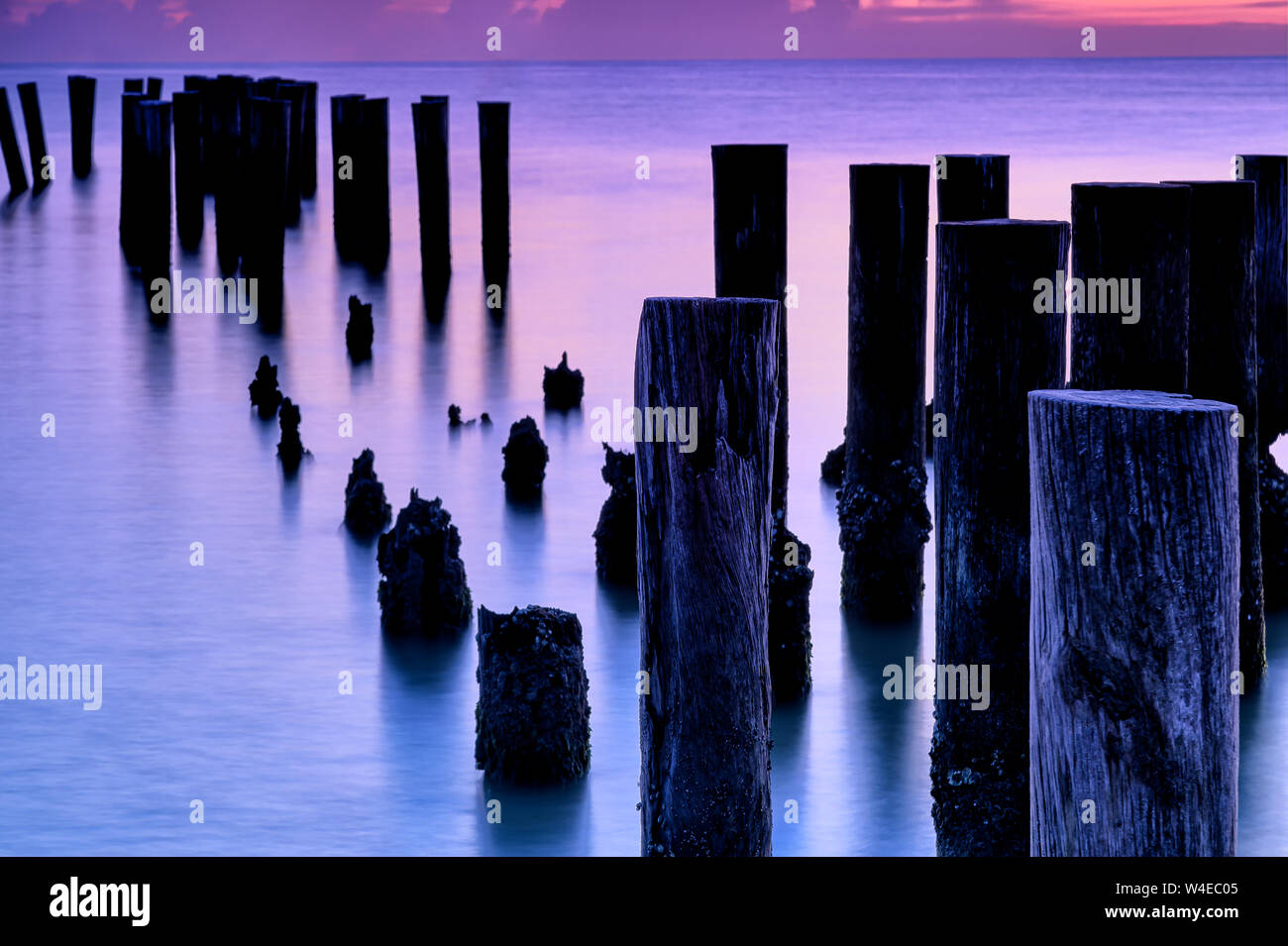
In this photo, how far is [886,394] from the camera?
734 centimetres

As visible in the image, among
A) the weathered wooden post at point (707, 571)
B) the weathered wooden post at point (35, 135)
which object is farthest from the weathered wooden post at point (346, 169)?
the weathered wooden post at point (707, 571)

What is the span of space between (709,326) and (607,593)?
178 inches

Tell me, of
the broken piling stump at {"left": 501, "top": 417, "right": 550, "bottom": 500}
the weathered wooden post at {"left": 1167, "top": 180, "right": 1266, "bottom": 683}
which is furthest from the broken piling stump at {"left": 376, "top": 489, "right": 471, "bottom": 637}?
the weathered wooden post at {"left": 1167, "top": 180, "right": 1266, "bottom": 683}

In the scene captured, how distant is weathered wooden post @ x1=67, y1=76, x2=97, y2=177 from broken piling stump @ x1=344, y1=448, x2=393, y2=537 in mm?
19325

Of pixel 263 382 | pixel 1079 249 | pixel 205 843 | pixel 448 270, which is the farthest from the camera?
pixel 448 270

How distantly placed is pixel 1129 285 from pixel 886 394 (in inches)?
83.7

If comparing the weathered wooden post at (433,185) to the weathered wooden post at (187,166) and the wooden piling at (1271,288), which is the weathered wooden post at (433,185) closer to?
the weathered wooden post at (187,166)

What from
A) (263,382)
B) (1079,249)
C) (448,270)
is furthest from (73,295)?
(1079,249)

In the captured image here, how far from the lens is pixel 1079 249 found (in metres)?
5.25

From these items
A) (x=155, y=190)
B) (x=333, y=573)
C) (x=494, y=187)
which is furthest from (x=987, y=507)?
(x=155, y=190)

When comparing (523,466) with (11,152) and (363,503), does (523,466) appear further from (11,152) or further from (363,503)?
(11,152)

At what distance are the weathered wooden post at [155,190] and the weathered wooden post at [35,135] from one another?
9.78 meters

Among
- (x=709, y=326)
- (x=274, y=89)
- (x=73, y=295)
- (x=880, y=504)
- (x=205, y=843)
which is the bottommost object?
(x=205, y=843)
